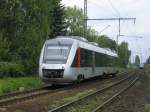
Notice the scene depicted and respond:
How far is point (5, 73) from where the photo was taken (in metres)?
32.1

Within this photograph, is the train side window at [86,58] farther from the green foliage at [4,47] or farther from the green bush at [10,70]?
the green foliage at [4,47]

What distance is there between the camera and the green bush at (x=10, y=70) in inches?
1240

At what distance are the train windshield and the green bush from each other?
15.4 ft

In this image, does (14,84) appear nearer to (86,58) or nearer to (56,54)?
(56,54)

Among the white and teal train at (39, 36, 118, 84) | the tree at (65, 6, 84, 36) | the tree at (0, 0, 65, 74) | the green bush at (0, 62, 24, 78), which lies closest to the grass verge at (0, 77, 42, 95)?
the white and teal train at (39, 36, 118, 84)

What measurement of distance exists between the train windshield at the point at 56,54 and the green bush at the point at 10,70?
468cm

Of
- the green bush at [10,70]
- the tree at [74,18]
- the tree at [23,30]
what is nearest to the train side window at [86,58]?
the green bush at [10,70]

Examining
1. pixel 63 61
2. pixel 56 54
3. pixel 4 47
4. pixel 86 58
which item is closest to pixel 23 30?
pixel 4 47

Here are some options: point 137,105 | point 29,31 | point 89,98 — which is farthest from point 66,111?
point 29,31

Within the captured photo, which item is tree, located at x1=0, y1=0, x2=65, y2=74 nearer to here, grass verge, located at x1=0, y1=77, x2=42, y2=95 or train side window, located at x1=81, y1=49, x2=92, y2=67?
train side window, located at x1=81, y1=49, x2=92, y2=67

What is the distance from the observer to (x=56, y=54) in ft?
91.4

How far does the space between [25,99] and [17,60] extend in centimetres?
1905

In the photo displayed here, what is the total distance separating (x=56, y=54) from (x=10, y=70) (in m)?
6.22

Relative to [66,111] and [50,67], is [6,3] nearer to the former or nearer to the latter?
[50,67]
